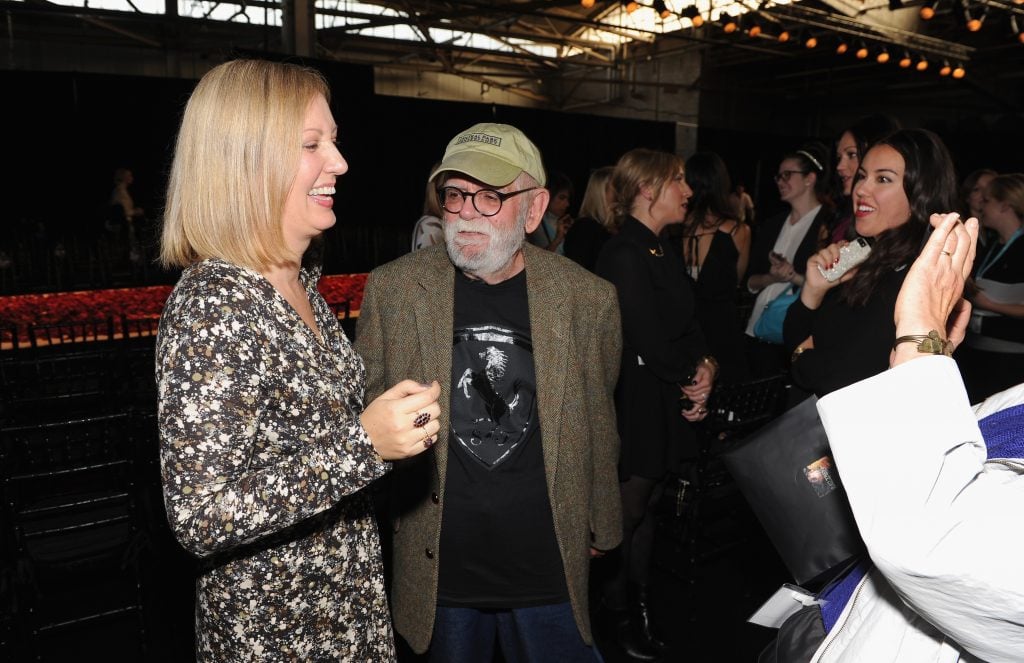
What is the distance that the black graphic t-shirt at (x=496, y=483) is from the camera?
1690 millimetres

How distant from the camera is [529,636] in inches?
69.2

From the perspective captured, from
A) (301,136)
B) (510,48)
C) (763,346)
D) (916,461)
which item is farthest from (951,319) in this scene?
(510,48)

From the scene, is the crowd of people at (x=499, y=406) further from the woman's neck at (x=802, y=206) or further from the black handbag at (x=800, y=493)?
the woman's neck at (x=802, y=206)

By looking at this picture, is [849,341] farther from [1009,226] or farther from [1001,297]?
[1009,226]

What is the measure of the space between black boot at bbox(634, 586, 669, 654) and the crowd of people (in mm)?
16

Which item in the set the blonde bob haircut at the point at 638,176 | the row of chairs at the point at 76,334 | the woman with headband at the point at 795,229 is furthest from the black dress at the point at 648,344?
the row of chairs at the point at 76,334

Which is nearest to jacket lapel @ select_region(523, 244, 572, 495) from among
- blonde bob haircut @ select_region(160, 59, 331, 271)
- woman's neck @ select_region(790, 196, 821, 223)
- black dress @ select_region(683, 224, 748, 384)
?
blonde bob haircut @ select_region(160, 59, 331, 271)

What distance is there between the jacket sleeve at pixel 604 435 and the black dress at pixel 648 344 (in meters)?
0.62

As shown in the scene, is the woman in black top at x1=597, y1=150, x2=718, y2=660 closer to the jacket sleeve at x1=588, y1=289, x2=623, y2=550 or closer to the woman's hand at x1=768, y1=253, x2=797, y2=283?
the jacket sleeve at x1=588, y1=289, x2=623, y2=550

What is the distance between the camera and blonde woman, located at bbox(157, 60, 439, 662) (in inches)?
42.7

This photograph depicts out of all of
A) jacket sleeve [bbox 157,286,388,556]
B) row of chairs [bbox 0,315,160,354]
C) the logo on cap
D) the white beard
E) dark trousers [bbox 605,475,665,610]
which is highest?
the logo on cap

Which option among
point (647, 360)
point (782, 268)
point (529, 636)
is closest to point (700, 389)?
point (647, 360)

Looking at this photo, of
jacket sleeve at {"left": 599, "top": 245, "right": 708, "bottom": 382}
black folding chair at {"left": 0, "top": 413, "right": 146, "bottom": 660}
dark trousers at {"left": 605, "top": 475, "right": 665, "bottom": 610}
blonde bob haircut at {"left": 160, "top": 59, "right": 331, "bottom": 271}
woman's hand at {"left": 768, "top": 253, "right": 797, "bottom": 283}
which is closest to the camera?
blonde bob haircut at {"left": 160, "top": 59, "right": 331, "bottom": 271}

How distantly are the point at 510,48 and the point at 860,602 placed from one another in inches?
707
